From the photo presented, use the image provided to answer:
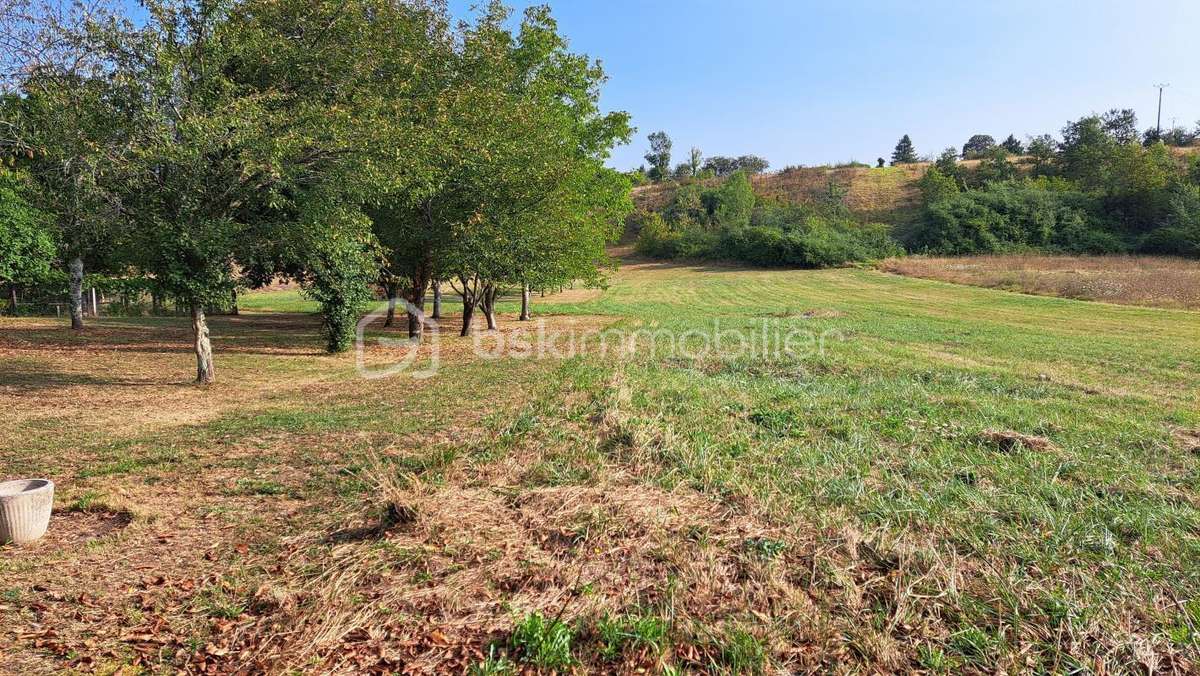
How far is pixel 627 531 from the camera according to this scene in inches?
157

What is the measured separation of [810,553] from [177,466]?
6242 millimetres

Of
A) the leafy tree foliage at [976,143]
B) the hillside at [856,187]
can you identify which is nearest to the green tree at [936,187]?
the hillside at [856,187]

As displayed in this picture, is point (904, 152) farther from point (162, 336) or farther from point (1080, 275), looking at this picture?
point (162, 336)

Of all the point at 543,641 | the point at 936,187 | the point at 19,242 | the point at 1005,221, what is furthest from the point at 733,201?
the point at 543,641

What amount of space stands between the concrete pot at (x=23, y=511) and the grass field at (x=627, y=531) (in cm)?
15

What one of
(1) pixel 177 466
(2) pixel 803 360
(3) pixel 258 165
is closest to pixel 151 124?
(3) pixel 258 165

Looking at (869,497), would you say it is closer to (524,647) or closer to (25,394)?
(524,647)

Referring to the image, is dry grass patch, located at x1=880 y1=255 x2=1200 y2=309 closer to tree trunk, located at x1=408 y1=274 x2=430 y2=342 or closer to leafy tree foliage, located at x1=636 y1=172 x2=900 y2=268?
leafy tree foliage, located at x1=636 y1=172 x2=900 y2=268

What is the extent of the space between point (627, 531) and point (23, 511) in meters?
4.33

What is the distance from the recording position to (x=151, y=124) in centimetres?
923

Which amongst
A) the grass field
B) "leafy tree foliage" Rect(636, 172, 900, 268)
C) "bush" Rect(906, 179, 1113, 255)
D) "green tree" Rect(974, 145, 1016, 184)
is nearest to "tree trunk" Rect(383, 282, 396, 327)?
the grass field

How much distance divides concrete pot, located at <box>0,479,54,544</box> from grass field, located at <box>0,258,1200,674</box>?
15 cm

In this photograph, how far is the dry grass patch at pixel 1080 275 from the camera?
30516 millimetres

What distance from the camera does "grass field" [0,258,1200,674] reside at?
298cm
